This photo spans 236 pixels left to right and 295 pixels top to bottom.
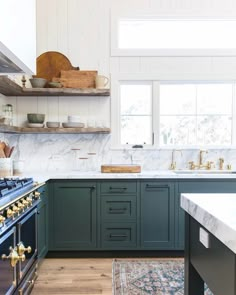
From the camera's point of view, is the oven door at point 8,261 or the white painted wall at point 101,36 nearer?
the oven door at point 8,261

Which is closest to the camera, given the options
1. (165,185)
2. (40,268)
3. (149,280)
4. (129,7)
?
(149,280)

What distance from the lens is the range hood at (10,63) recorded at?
63.8 inches

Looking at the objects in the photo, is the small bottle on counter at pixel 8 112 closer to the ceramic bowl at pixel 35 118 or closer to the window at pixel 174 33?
the ceramic bowl at pixel 35 118

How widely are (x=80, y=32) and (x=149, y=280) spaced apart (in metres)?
2.96

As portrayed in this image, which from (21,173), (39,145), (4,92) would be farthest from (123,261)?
(4,92)

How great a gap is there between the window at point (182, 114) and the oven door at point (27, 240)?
1.74 meters

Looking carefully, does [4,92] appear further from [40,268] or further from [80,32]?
[40,268]

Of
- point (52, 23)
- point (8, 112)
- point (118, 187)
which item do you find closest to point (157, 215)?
point (118, 187)


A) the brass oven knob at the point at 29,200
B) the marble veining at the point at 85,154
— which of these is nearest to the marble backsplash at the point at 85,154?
the marble veining at the point at 85,154

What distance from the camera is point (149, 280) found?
8.96 ft

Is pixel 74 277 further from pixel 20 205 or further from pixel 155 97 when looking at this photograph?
pixel 155 97

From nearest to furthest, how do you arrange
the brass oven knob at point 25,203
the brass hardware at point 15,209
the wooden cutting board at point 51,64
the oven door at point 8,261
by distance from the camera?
the oven door at point 8,261
the brass hardware at point 15,209
the brass oven knob at point 25,203
the wooden cutting board at point 51,64

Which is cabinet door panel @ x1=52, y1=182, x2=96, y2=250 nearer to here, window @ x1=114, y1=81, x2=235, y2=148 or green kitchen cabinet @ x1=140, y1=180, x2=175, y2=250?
green kitchen cabinet @ x1=140, y1=180, x2=175, y2=250

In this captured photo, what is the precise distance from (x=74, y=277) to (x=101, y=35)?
2800 mm
